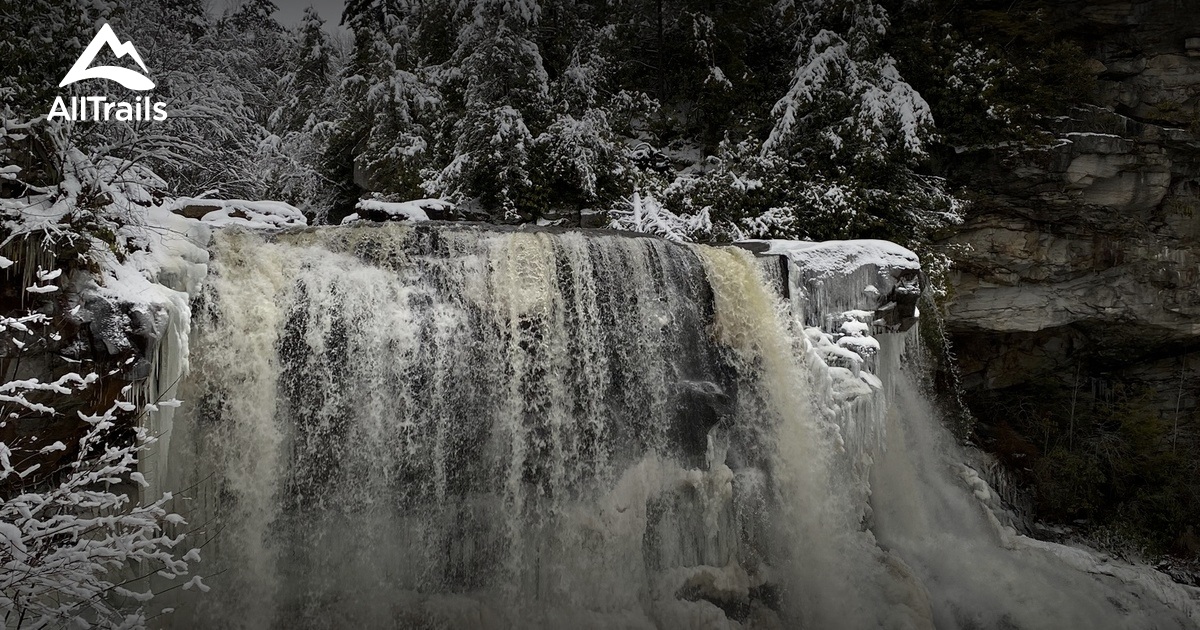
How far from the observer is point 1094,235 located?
11.3 m

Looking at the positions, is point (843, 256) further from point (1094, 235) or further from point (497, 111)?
point (497, 111)

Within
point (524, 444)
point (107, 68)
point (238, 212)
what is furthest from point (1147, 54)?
point (107, 68)

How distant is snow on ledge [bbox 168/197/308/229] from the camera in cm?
703

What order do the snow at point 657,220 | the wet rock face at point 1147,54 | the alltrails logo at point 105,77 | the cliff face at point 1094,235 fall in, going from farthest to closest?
the wet rock face at point 1147,54 → the cliff face at point 1094,235 → the snow at point 657,220 → the alltrails logo at point 105,77

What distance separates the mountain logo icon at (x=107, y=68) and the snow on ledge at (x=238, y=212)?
1.20 m

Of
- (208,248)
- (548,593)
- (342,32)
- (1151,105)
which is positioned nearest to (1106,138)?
(1151,105)

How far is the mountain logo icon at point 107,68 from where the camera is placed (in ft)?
22.4

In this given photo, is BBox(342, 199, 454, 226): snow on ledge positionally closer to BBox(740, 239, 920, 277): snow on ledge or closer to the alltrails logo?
the alltrails logo

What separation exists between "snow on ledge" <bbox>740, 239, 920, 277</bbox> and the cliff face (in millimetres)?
3073

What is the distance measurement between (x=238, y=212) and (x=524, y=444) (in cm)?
388

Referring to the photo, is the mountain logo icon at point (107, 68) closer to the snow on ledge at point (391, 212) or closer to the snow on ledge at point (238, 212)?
the snow on ledge at point (238, 212)

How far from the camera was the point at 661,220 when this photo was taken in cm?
1105

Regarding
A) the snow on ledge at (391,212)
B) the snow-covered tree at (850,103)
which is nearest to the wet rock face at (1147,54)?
the snow-covered tree at (850,103)

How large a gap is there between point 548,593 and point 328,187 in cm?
1025
